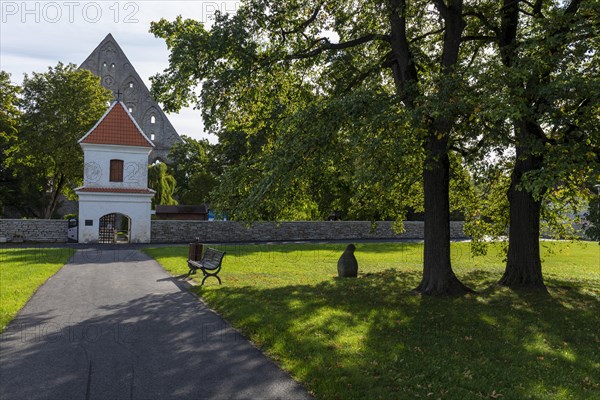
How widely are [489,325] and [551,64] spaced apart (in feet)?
18.9

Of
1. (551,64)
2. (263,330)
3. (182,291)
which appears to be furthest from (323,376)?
(551,64)

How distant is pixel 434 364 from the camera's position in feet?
22.8

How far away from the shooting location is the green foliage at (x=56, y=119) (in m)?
35.6

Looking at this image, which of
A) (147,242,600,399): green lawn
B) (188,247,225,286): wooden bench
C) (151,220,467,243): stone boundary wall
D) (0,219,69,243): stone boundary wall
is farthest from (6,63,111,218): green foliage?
(188,247,225,286): wooden bench

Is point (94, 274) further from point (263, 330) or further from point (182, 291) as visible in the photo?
point (263, 330)

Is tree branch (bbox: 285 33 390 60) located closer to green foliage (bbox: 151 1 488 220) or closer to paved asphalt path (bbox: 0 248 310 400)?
green foliage (bbox: 151 1 488 220)

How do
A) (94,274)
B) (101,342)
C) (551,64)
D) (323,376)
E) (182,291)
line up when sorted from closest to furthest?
(323,376) < (101,342) < (551,64) < (182,291) < (94,274)

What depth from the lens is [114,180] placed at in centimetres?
3052

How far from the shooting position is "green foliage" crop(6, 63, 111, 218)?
117ft

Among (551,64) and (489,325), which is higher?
(551,64)

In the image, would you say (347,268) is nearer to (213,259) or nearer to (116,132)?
(213,259)

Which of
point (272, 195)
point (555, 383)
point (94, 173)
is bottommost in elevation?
point (555, 383)

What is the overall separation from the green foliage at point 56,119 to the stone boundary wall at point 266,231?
10099 millimetres

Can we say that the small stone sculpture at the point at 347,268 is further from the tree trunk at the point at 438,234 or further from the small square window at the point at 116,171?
the small square window at the point at 116,171
